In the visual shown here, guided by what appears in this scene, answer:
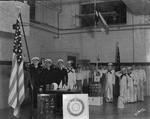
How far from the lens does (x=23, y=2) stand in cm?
1016

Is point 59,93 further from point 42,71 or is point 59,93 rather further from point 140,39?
point 140,39

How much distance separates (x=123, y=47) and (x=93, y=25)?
2.23 meters

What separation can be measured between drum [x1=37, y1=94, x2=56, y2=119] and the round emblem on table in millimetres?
763

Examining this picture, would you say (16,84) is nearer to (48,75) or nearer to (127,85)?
(48,75)

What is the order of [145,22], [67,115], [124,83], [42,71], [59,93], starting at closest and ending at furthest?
1. [67,115]
2. [59,93]
3. [42,71]
4. [124,83]
5. [145,22]

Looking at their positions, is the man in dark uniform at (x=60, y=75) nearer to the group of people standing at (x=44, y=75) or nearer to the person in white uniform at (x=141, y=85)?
the group of people standing at (x=44, y=75)

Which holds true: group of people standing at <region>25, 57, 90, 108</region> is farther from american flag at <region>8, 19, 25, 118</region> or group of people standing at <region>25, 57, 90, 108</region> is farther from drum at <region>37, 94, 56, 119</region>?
drum at <region>37, 94, 56, 119</region>

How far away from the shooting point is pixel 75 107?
6.47 m

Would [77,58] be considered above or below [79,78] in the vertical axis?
above

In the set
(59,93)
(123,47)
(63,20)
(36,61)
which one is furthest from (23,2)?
(123,47)

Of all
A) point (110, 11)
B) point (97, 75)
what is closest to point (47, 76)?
point (97, 75)

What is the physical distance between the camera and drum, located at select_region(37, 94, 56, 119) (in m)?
7.04

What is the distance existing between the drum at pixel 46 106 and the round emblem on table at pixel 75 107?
30.0 inches

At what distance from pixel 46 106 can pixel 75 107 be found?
1.02 m
